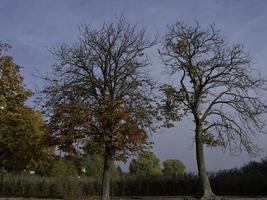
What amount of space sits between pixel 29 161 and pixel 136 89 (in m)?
17.3

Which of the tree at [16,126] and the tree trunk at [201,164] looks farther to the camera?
the tree trunk at [201,164]

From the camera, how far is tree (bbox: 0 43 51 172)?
29.0 m

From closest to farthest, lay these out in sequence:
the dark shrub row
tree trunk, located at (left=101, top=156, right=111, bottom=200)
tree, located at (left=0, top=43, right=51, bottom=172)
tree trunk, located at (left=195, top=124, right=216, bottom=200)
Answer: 1. tree, located at (left=0, top=43, right=51, bottom=172)
2. tree trunk, located at (left=101, top=156, right=111, bottom=200)
3. tree trunk, located at (left=195, top=124, right=216, bottom=200)
4. the dark shrub row

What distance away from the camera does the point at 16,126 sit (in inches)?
1572

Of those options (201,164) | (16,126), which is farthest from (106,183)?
(16,126)

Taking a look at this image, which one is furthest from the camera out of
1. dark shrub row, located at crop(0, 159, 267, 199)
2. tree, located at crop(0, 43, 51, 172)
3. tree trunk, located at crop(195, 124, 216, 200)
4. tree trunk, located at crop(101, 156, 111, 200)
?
dark shrub row, located at crop(0, 159, 267, 199)

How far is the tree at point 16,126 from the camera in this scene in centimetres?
2897

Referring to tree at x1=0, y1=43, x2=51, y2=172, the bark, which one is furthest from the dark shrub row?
the bark

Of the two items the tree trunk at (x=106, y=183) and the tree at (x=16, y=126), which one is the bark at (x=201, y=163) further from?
the tree at (x=16, y=126)

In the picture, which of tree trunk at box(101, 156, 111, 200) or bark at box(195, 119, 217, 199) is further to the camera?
bark at box(195, 119, 217, 199)

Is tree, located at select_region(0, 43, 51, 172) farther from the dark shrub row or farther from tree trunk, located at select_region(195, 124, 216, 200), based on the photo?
tree trunk, located at select_region(195, 124, 216, 200)

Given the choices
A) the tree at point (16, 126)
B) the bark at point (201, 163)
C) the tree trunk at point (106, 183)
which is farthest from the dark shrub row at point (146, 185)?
the bark at point (201, 163)

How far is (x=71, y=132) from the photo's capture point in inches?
1215

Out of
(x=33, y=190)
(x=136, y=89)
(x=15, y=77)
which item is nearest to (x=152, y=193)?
(x=33, y=190)
